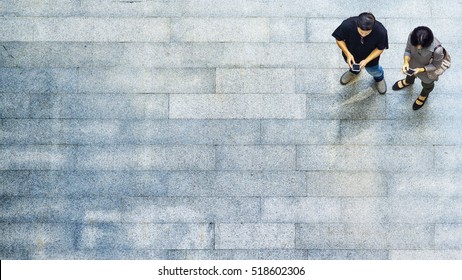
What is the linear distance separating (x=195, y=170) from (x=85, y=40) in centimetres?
297

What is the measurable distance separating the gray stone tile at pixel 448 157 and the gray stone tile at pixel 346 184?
0.93 m

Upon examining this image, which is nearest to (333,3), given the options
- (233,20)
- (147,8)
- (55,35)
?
(233,20)

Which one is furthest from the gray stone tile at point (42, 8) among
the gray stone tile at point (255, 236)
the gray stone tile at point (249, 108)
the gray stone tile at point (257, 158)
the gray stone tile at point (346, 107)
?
the gray stone tile at point (255, 236)

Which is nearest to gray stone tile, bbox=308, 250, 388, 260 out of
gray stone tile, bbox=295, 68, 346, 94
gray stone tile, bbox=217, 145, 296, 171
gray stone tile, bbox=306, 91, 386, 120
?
gray stone tile, bbox=217, 145, 296, 171

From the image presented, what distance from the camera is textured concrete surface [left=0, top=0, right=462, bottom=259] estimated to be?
7871 mm

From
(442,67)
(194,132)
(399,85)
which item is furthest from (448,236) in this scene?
(194,132)

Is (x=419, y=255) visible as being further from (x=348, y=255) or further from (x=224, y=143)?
(x=224, y=143)

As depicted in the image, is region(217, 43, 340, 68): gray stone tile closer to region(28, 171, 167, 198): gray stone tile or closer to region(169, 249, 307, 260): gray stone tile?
region(28, 171, 167, 198): gray stone tile

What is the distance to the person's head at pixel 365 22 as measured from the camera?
247 inches

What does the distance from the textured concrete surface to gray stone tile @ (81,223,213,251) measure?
0.02 metres

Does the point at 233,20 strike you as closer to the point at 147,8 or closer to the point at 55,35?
the point at 147,8

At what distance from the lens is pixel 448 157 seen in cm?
791

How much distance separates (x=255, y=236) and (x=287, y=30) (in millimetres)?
3563

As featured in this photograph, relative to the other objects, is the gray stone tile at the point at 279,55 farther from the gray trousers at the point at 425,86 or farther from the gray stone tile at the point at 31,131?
the gray stone tile at the point at 31,131
